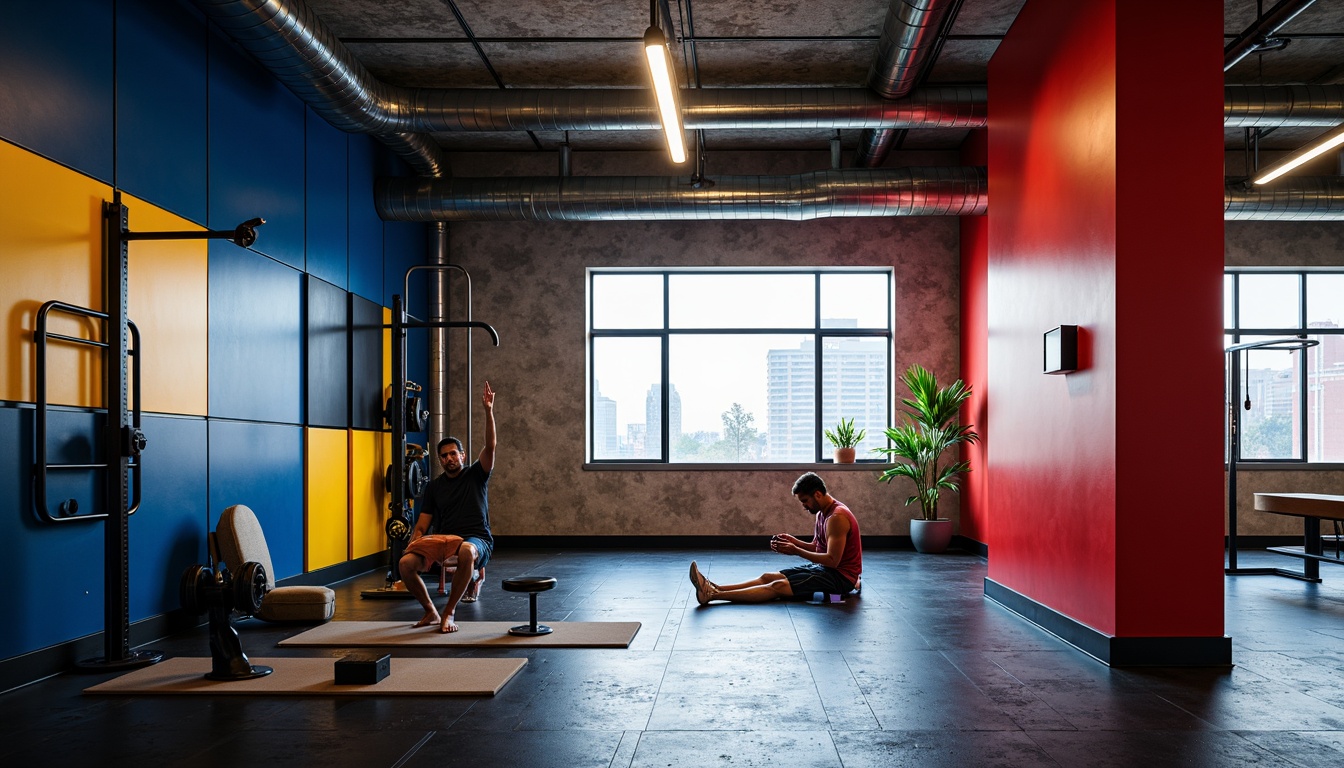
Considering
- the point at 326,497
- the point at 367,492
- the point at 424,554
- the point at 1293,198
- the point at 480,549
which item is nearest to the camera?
the point at 424,554

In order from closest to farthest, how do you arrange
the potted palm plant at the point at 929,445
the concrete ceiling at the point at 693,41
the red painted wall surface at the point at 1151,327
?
the red painted wall surface at the point at 1151,327 < the concrete ceiling at the point at 693,41 < the potted palm plant at the point at 929,445

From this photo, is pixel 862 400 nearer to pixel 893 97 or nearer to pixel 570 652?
pixel 893 97

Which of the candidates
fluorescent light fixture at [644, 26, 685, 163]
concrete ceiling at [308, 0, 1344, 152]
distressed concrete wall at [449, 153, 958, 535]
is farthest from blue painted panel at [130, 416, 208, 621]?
distressed concrete wall at [449, 153, 958, 535]

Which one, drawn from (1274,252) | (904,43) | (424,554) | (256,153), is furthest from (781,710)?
(1274,252)

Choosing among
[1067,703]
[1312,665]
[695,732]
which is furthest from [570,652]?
[1312,665]

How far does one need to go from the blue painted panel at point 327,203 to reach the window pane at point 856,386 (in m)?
5.30

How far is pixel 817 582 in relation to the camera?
6.61 m

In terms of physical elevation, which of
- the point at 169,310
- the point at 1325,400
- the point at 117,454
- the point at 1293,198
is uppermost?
the point at 1293,198

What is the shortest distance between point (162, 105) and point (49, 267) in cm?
138

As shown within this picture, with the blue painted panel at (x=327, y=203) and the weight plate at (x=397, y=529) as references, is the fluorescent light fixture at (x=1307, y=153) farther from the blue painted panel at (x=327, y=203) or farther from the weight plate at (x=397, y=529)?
the blue painted panel at (x=327, y=203)

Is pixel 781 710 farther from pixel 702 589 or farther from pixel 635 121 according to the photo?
pixel 635 121

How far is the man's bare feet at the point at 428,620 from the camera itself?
5695 millimetres

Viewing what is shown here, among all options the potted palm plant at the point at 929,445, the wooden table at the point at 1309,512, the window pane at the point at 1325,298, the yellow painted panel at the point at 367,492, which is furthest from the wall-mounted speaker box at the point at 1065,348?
the window pane at the point at 1325,298

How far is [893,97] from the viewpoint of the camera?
778 cm
